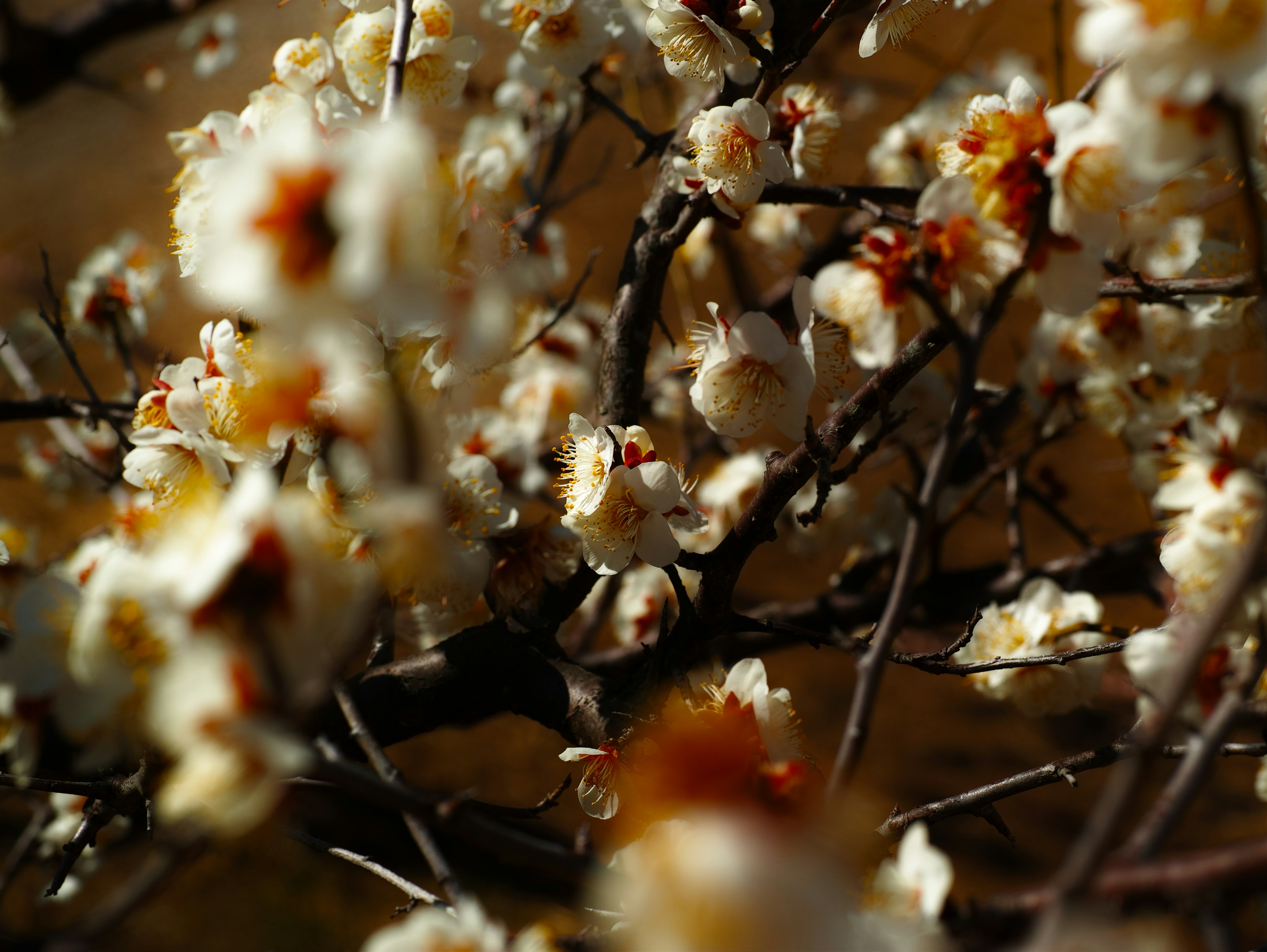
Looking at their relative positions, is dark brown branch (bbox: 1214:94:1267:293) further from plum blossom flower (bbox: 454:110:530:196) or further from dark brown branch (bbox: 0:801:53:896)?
dark brown branch (bbox: 0:801:53:896)

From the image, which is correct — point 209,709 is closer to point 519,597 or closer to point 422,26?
point 519,597

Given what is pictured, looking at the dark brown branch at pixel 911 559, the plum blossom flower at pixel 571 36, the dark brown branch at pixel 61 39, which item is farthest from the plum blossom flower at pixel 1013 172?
the dark brown branch at pixel 61 39

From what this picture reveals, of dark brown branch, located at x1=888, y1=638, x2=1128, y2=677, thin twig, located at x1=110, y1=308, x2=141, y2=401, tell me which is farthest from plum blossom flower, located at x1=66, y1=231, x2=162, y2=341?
dark brown branch, located at x1=888, y1=638, x2=1128, y2=677

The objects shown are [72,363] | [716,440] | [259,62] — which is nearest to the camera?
[72,363]

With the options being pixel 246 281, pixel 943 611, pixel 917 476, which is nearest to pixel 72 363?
pixel 246 281

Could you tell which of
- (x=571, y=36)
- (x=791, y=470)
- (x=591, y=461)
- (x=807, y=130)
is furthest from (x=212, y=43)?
(x=791, y=470)

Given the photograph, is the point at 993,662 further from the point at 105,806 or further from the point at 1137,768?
the point at 105,806
